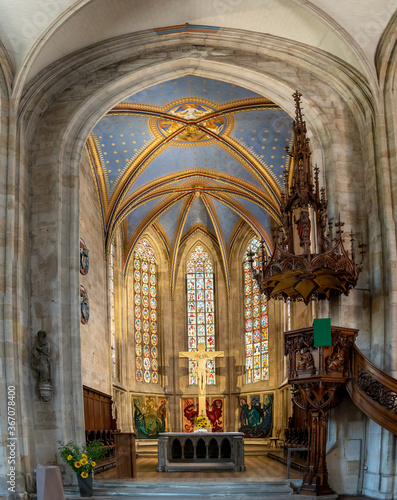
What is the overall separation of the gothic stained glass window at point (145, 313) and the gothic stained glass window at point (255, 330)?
324 cm

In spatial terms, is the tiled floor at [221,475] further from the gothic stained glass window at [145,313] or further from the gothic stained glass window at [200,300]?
the gothic stained glass window at [200,300]

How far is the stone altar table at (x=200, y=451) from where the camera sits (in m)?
13.4

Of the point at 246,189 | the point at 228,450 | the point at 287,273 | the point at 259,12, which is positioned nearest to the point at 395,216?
the point at 287,273

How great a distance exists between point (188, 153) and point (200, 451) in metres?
8.08

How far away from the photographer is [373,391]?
921cm

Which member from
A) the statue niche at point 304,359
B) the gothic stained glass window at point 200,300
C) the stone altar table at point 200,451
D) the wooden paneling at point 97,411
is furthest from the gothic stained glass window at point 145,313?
the statue niche at point 304,359

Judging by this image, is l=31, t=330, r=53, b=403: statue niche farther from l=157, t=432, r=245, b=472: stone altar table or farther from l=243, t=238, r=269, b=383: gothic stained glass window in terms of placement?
l=243, t=238, r=269, b=383: gothic stained glass window

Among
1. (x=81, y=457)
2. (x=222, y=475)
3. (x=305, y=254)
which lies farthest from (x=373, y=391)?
(x=81, y=457)

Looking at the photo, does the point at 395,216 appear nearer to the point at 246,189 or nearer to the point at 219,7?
the point at 219,7

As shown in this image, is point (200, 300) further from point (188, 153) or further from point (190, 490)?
point (190, 490)

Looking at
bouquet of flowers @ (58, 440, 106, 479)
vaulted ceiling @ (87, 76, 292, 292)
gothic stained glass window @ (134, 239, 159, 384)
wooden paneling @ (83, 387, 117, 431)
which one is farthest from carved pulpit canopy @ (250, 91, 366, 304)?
gothic stained glass window @ (134, 239, 159, 384)

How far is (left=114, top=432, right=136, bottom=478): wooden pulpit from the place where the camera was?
11477mm

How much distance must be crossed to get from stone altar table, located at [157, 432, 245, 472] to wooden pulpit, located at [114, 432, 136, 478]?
1758 millimetres

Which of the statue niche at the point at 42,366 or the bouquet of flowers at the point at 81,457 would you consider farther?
the statue niche at the point at 42,366
